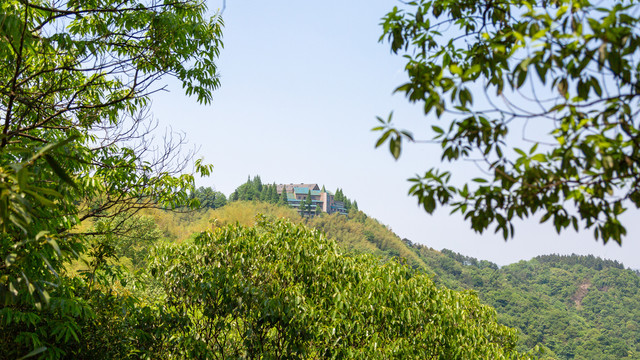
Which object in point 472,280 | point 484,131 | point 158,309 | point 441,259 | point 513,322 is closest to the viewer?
point 484,131

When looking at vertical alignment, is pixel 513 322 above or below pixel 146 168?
below

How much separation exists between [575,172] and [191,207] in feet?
15.5

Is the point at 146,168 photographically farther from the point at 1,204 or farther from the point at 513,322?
the point at 513,322

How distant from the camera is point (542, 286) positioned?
11150 centimetres

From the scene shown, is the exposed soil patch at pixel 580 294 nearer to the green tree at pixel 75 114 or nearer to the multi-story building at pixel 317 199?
the multi-story building at pixel 317 199

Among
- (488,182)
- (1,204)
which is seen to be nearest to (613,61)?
(488,182)

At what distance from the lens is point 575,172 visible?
1786mm

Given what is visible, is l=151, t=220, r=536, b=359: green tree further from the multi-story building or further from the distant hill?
the multi-story building

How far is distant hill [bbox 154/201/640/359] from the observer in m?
71.6

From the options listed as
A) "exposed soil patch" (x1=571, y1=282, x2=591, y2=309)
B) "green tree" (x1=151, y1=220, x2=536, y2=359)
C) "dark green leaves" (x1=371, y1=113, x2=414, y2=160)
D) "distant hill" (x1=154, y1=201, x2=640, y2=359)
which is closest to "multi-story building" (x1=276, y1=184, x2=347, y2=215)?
"distant hill" (x1=154, y1=201, x2=640, y2=359)

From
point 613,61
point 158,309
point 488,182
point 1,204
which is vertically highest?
point 613,61

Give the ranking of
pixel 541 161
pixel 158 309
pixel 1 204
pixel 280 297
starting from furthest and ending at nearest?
1. pixel 158 309
2. pixel 280 297
3. pixel 541 161
4. pixel 1 204

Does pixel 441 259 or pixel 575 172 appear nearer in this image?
pixel 575 172

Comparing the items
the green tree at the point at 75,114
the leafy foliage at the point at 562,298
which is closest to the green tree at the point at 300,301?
the green tree at the point at 75,114
